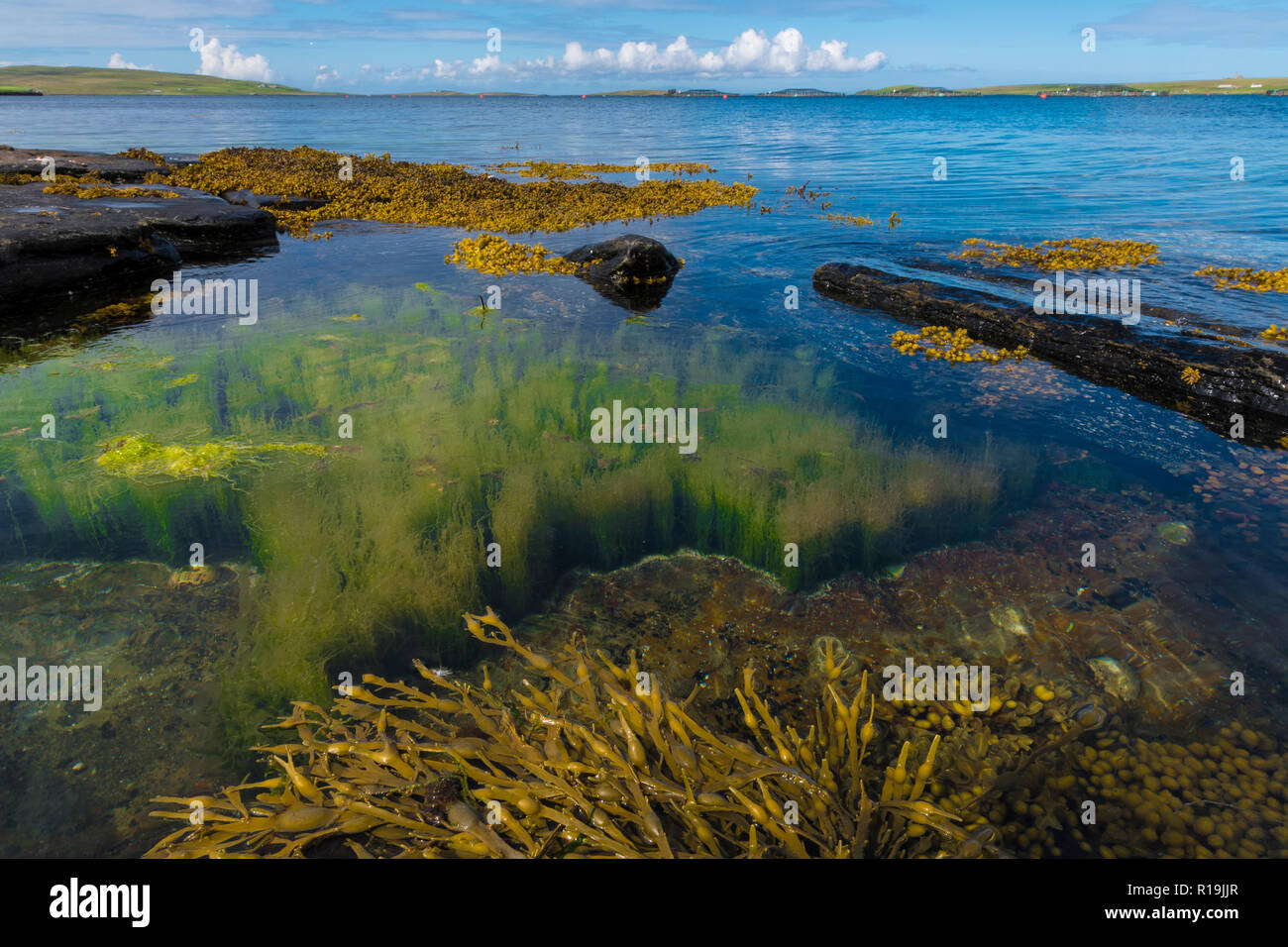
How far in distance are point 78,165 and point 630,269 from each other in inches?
778

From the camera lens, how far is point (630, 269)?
13477 mm

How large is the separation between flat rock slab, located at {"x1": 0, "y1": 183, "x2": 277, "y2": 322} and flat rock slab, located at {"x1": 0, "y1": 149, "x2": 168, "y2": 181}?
3.98 meters

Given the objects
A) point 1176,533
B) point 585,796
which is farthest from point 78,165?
point 1176,533

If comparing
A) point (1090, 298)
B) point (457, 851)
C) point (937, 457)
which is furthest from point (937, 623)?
point (1090, 298)

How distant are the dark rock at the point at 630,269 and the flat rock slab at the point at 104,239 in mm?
8853

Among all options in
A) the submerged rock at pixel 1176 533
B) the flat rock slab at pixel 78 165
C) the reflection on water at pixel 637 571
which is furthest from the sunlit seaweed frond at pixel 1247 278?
the flat rock slab at pixel 78 165

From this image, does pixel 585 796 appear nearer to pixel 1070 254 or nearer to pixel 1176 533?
pixel 1176 533

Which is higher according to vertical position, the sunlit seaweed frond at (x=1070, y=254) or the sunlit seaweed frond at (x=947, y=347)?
the sunlit seaweed frond at (x=1070, y=254)

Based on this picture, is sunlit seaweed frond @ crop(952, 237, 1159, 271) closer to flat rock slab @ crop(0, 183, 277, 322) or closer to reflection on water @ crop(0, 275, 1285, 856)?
reflection on water @ crop(0, 275, 1285, 856)

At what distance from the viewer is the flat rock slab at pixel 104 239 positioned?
11.8m

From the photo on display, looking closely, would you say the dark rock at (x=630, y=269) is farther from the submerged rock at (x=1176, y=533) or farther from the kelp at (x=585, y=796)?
the kelp at (x=585, y=796)

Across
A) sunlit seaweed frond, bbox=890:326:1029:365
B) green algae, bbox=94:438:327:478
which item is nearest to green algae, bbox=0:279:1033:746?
green algae, bbox=94:438:327:478

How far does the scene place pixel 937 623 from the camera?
4.91 meters
